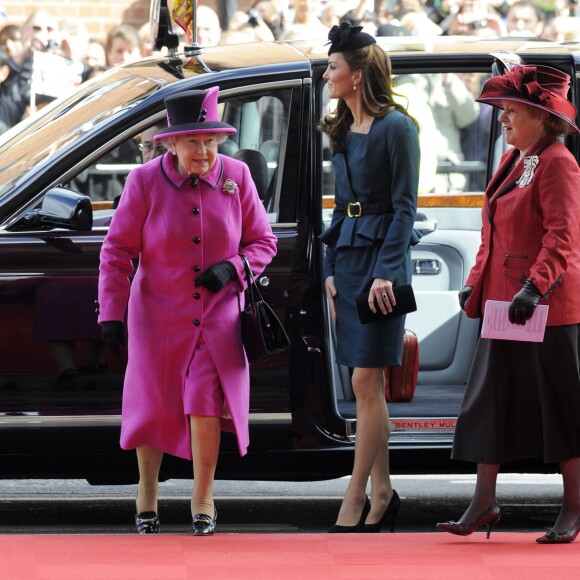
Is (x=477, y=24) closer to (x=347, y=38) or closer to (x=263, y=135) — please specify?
(x=263, y=135)

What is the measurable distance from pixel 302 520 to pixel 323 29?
18.8 feet

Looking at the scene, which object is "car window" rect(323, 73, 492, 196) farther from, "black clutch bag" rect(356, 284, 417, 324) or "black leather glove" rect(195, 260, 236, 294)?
"black leather glove" rect(195, 260, 236, 294)

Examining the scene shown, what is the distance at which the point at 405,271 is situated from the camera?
569 centimetres

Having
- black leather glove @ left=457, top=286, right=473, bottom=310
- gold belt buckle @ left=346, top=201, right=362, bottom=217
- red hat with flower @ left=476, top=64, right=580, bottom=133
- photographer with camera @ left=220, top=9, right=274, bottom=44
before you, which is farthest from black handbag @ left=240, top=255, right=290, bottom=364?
photographer with camera @ left=220, top=9, right=274, bottom=44

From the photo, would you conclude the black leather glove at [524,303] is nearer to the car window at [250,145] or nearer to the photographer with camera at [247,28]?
the car window at [250,145]

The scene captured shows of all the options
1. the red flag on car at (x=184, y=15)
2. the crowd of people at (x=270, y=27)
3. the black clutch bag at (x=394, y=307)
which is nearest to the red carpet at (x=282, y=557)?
the black clutch bag at (x=394, y=307)

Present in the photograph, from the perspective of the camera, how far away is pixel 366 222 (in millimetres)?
5672

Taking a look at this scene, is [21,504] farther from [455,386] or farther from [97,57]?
[97,57]

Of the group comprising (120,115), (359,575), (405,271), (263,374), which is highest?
(120,115)

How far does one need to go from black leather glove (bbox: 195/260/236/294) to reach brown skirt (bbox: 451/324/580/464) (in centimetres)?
92

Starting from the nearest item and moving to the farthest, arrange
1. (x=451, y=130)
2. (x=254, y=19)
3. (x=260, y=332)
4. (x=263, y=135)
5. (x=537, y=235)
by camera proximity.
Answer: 1. (x=537, y=235)
2. (x=260, y=332)
3. (x=263, y=135)
4. (x=451, y=130)
5. (x=254, y=19)

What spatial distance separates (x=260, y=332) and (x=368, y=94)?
40.4 inches

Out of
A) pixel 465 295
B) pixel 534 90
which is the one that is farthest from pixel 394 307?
pixel 534 90

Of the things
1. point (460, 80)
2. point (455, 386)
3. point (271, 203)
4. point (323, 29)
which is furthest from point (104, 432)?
point (323, 29)
